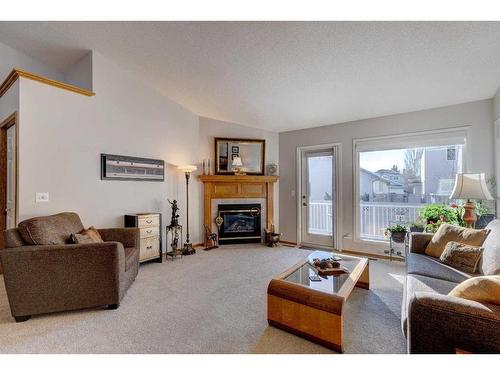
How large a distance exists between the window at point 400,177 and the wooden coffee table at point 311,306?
2406mm

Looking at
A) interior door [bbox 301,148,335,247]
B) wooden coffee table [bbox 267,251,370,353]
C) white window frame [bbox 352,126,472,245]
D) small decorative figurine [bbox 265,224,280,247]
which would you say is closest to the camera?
wooden coffee table [bbox 267,251,370,353]

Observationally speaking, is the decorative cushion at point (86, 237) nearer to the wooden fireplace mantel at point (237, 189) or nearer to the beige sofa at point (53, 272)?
the beige sofa at point (53, 272)

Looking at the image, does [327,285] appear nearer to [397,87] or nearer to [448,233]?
[448,233]

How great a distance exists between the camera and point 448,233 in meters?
2.44

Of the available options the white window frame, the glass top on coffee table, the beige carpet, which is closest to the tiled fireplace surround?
the white window frame

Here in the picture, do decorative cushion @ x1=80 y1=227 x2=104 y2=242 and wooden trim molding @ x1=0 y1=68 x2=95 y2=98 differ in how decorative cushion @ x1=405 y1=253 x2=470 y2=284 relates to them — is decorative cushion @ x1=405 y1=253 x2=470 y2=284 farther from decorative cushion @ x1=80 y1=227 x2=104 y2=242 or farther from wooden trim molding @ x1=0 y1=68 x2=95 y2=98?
wooden trim molding @ x1=0 y1=68 x2=95 y2=98

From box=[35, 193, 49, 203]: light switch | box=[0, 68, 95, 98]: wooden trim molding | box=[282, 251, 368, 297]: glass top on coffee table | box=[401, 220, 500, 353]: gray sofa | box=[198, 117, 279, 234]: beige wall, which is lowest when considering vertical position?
box=[282, 251, 368, 297]: glass top on coffee table

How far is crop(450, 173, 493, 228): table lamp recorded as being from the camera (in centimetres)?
255

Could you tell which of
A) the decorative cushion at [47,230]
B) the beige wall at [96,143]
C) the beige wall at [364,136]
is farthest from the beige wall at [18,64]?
the beige wall at [364,136]

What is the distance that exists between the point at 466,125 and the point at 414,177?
0.94 meters

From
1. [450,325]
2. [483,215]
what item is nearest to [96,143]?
[450,325]

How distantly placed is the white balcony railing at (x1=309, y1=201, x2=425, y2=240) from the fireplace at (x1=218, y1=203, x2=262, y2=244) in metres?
1.34
